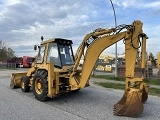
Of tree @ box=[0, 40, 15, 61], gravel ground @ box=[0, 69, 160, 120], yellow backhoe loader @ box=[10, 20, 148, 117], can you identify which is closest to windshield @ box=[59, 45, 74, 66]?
yellow backhoe loader @ box=[10, 20, 148, 117]

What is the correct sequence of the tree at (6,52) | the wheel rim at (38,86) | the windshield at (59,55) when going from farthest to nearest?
the tree at (6,52), the windshield at (59,55), the wheel rim at (38,86)

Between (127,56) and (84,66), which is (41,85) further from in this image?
(127,56)

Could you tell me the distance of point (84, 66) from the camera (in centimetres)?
879

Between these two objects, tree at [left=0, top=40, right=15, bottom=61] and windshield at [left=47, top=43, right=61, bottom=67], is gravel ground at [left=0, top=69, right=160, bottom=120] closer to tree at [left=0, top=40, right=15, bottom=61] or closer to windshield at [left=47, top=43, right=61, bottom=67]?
windshield at [left=47, top=43, right=61, bottom=67]

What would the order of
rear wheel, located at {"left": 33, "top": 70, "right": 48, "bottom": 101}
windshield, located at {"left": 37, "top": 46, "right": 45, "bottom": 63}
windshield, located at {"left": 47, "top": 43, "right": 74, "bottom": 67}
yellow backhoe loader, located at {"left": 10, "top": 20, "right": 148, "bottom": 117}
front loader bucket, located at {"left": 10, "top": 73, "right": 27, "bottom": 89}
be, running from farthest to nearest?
front loader bucket, located at {"left": 10, "top": 73, "right": 27, "bottom": 89} < windshield, located at {"left": 37, "top": 46, "right": 45, "bottom": 63} < windshield, located at {"left": 47, "top": 43, "right": 74, "bottom": 67} < rear wheel, located at {"left": 33, "top": 70, "right": 48, "bottom": 101} < yellow backhoe loader, located at {"left": 10, "top": 20, "right": 148, "bottom": 117}

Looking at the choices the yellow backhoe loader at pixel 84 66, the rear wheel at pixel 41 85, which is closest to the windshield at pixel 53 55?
the yellow backhoe loader at pixel 84 66

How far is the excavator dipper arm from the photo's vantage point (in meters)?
7.07

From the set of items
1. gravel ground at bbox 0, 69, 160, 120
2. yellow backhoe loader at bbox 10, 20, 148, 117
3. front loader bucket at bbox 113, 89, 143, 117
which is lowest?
gravel ground at bbox 0, 69, 160, 120

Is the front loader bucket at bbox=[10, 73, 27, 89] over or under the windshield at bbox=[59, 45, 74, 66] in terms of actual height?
under

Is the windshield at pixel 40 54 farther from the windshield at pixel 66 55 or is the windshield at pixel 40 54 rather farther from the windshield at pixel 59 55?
the windshield at pixel 66 55

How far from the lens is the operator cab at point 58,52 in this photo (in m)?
10.1

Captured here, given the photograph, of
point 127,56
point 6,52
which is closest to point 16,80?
point 127,56

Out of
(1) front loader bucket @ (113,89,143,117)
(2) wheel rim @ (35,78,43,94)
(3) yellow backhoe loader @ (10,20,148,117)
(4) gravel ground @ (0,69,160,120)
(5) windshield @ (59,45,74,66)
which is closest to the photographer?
(1) front loader bucket @ (113,89,143,117)

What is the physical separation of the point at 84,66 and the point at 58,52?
180 cm
